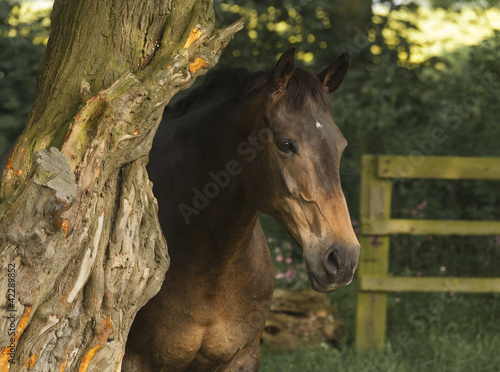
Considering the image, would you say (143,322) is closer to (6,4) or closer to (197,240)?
(197,240)

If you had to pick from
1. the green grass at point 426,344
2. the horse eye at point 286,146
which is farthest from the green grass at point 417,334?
the horse eye at point 286,146

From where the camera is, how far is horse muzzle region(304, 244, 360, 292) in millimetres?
2492

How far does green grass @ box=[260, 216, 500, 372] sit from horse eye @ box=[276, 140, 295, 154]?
101 inches

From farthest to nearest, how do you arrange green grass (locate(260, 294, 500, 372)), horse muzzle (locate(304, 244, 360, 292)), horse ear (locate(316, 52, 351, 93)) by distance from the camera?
green grass (locate(260, 294, 500, 372)) → horse ear (locate(316, 52, 351, 93)) → horse muzzle (locate(304, 244, 360, 292))

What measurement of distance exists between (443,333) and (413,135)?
7.72 feet

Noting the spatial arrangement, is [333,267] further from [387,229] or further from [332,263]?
[387,229]

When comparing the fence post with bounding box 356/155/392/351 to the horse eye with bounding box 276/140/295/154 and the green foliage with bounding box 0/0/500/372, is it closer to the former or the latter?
the green foliage with bounding box 0/0/500/372

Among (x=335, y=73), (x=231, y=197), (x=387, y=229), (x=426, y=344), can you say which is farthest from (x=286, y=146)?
(x=426, y=344)

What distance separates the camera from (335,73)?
3.14 meters

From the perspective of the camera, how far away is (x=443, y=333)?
5629 millimetres

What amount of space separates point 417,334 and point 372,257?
2.57 ft

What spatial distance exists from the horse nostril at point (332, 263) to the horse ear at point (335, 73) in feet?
3.13

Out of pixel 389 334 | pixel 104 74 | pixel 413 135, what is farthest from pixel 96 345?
pixel 413 135

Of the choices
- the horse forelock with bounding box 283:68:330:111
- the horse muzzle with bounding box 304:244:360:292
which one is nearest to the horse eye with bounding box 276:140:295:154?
the horse forelock with bounding box 283:68:330:111
